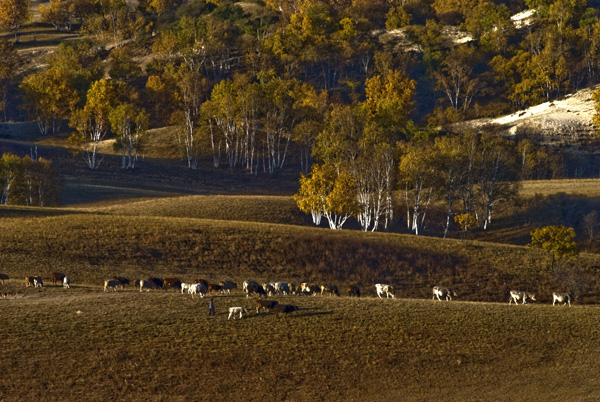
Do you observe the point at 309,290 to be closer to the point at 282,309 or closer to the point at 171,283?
the point at 171,283

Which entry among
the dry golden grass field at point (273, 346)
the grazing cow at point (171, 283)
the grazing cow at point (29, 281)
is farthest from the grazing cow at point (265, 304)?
the grazing cow at point (29, 281)

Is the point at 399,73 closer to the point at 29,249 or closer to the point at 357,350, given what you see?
the point at 29,249

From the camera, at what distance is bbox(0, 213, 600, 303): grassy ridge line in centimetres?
6209

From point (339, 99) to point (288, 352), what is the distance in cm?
13320

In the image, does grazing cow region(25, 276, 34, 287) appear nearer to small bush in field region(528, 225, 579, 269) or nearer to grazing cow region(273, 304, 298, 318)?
grazing cow region(273, 304, 298, 318)

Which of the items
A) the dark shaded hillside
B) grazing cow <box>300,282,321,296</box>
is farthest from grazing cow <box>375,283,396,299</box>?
the dark shaded hillside

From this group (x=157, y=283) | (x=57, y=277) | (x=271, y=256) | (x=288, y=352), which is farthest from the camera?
(x=271, y=256)

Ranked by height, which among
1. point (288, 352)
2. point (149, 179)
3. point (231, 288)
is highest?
point (149, 179)

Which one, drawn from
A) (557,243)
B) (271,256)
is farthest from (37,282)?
(557,243)

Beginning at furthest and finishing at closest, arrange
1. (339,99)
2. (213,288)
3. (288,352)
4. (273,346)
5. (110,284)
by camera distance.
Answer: (339,99), (110,284), (213,288), (273,346), (288,352)

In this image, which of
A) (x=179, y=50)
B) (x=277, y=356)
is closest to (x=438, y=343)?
(x=277, y=356)

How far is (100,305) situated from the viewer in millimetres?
42812

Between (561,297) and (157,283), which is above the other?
(157,283)

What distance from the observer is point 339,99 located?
16688 cm
